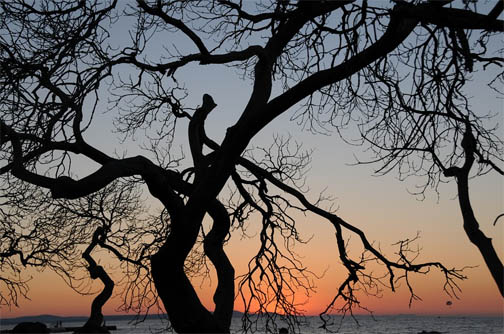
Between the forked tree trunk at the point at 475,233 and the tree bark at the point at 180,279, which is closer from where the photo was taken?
the forked tree trunk at the point at 475,233

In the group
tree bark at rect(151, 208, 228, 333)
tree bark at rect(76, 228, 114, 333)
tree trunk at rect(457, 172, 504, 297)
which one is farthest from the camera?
tree bark at rect(76, 228, 114, 333)

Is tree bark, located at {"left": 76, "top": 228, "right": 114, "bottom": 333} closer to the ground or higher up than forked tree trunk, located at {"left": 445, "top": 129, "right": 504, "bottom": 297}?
higher up

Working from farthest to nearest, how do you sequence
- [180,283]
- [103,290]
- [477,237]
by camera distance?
1. [103,290]
2. [180,283]
3. [477,237]

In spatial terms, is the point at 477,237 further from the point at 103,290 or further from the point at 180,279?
the point at 103,290

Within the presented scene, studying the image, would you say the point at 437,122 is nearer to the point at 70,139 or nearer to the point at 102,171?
the point at 102,171

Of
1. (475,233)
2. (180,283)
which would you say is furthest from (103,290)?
(475,233)

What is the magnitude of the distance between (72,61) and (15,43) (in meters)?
0.63

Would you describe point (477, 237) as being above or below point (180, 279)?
below

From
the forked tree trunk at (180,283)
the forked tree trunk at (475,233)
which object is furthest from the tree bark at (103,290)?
the forked tree trunk at (475,233)

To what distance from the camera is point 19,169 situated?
20.9 ft

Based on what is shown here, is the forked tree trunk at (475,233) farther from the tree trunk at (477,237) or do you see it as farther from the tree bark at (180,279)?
the tree bark at (180,279)

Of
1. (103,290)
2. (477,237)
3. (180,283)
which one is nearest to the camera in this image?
(477,237)

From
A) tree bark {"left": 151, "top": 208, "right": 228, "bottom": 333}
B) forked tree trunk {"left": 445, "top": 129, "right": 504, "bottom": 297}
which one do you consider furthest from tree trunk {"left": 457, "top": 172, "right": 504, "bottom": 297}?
tree bark {"left": 151, "top": 208, "right": 228, "bottom": 333}

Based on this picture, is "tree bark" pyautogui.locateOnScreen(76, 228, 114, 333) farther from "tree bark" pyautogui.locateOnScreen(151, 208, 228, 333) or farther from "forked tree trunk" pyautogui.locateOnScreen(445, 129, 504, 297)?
"forked tree trunk" pyautogui.locateOnScreen(445, 129, 504, 297)
